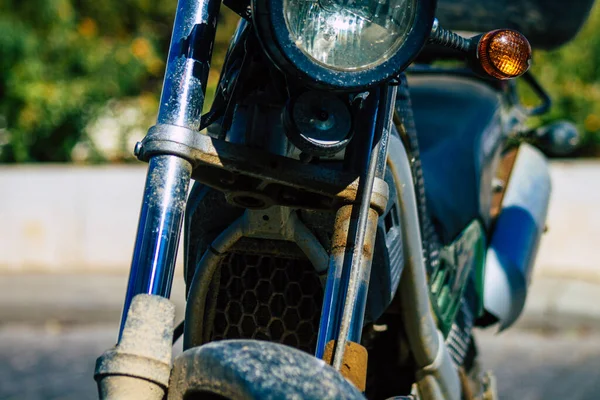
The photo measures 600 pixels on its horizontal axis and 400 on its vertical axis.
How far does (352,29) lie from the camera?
143cm

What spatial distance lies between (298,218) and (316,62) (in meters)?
0.40

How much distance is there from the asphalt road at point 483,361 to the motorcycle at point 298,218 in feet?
7.27

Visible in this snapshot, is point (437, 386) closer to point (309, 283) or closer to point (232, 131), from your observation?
point (309, 283)

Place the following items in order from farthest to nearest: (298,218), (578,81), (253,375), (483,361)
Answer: (578,81) < (483,361) < (298,218) < (253,375)

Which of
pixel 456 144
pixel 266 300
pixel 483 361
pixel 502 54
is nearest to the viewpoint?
pixel 502 54

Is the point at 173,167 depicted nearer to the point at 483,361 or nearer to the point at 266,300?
the point at 266,300

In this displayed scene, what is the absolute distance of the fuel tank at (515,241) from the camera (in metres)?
2.62

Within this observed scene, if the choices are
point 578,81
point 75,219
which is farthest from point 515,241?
point 578,81

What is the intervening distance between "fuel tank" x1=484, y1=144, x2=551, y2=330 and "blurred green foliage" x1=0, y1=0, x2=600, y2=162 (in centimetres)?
490

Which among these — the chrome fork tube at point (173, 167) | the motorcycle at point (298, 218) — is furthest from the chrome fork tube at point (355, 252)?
the chrome fork tube at point (173, 167)

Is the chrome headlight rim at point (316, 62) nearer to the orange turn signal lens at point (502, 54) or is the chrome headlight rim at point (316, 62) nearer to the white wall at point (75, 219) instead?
the orange turn signal lens at point (502, 54)

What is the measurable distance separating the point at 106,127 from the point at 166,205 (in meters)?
7.21

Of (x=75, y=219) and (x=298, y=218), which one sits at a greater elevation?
(x=75, y=219)

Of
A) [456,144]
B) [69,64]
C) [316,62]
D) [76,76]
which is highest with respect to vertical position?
[69,64]
